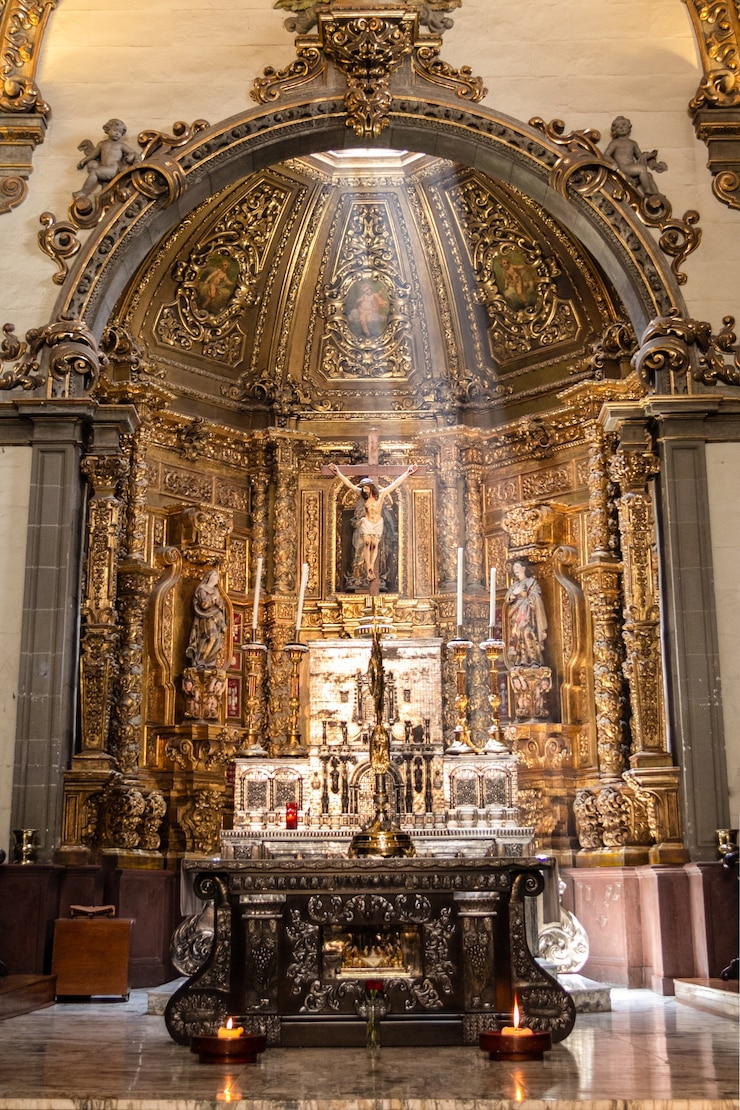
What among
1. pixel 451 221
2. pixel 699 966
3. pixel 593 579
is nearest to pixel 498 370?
pixel 451 221

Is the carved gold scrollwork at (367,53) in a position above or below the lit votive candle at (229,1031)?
above

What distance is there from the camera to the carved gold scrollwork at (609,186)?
39.1 ft

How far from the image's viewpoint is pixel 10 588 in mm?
11141

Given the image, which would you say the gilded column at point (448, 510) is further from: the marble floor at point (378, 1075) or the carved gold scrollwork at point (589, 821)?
the marble floor at point (378, 1075)

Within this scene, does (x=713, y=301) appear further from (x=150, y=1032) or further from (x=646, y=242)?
(x=150, y=1032)

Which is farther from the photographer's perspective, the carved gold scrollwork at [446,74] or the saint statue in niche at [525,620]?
the saint statue in niche at [525,620]

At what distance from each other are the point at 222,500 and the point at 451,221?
428 centimetres

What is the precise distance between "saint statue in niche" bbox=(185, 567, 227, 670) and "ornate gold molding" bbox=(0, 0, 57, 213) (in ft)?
15.2

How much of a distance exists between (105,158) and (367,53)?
2.74 m

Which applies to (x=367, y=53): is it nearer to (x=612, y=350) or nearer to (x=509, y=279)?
(x=509, y=279)

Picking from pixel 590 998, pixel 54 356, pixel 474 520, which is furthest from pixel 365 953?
pixel 474 520

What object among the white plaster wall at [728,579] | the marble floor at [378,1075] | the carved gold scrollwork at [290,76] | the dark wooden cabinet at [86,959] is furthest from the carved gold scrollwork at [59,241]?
the marble floor at [378,1075]

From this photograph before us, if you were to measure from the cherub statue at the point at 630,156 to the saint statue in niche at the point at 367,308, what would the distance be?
4210mm

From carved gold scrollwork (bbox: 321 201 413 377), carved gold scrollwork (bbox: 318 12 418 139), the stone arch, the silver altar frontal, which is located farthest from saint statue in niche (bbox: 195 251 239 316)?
the silver altar frontal
